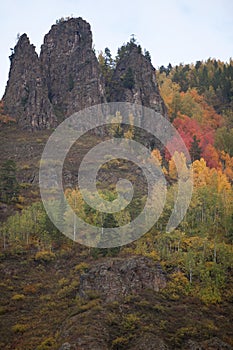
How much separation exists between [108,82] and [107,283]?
9102 cm

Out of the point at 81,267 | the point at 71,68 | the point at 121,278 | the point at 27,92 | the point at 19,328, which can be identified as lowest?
the point at 19,328

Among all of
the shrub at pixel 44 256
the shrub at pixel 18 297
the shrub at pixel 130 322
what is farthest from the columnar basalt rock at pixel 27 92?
the shrub at pixel 130 322

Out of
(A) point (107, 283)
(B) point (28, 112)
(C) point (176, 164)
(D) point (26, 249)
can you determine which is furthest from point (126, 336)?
(B) point (28, 112)

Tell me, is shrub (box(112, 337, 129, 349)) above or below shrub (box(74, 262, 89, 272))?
below

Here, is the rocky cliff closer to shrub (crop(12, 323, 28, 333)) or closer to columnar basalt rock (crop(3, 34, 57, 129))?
columnar basalt rock (crop(3, 34, 57, 129))

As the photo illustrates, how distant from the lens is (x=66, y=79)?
12025 cm

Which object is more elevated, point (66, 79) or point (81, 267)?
point (66, 79)

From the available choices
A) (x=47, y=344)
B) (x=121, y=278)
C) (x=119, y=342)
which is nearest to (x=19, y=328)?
(x=47, y=344)

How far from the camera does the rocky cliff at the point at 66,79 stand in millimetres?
111312

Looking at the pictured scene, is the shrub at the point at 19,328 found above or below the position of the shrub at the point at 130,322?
below

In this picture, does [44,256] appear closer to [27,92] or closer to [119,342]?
[119,342]

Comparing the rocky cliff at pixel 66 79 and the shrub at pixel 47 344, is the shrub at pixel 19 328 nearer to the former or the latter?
the shrub at pixel 47 344

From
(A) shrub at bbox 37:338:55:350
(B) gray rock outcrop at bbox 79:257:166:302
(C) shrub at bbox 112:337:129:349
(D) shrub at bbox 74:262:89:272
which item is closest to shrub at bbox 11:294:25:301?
(B) gray rock outcrop at bbox 79:257:166:302

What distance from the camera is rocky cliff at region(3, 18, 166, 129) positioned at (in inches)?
4382
